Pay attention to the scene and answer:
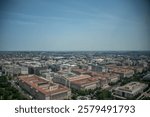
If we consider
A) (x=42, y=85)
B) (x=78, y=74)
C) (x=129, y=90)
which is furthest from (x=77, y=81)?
(x=129, y=90)

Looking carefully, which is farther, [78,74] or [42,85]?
[78,74]

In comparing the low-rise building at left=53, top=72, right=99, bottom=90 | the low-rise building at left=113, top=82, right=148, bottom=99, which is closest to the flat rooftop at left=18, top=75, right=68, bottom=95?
the low-rise building at left=53, top=72, right=99, bottom=90

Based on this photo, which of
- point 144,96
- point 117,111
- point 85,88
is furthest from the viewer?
point 85,88

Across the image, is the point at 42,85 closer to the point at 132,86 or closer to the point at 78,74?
the point at 78,74

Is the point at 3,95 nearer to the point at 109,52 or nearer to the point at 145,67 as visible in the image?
the point at 109,52

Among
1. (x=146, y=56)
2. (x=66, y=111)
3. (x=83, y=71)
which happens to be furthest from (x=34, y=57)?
(x=146, y=56)

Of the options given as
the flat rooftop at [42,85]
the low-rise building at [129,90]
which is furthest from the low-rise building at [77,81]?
the low-rise building at [129,90]
